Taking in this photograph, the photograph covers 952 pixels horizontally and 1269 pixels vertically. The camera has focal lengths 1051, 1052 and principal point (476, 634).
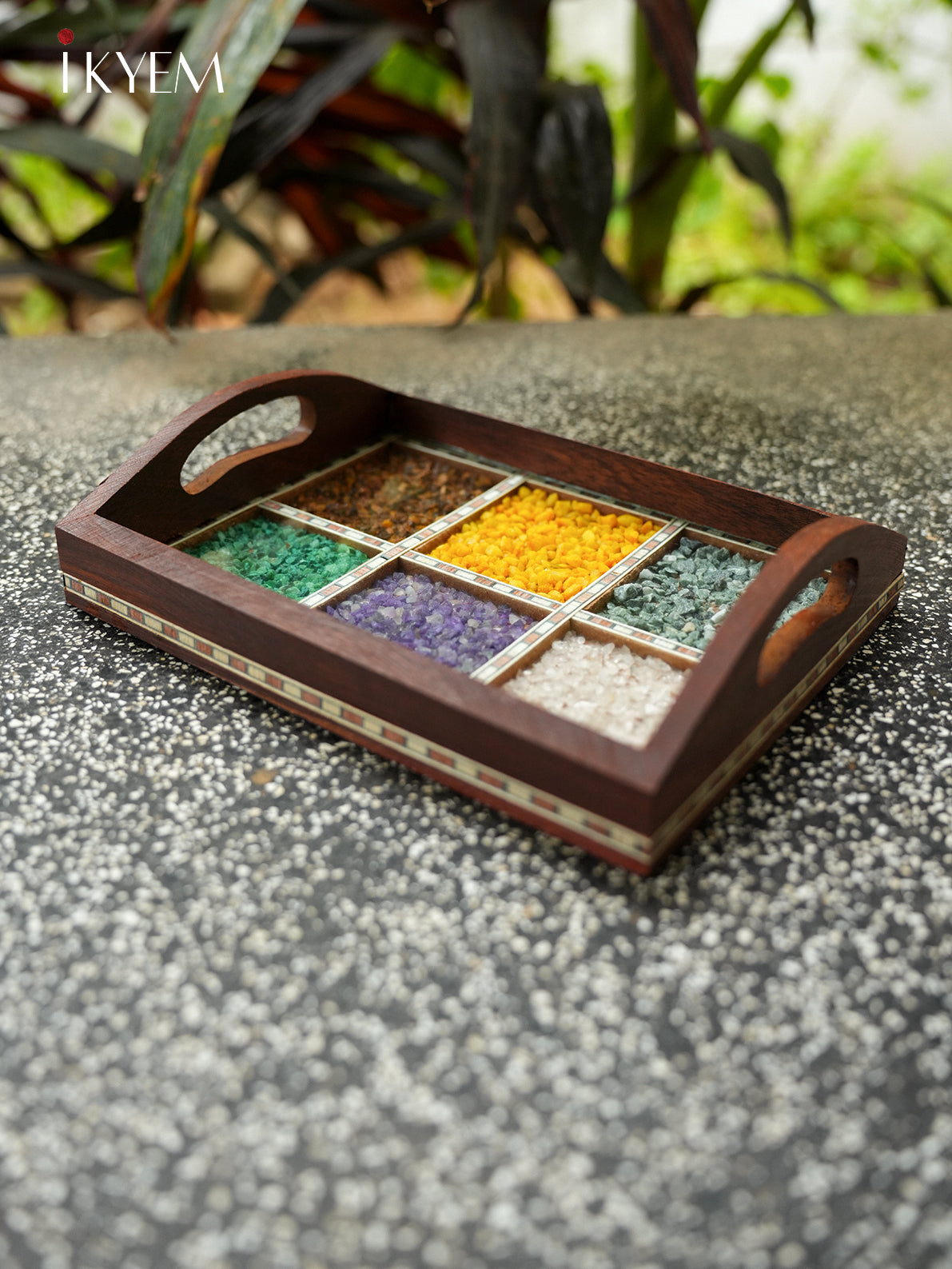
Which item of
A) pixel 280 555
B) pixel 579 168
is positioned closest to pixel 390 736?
pixel 280 555

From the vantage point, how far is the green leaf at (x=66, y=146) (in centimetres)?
128

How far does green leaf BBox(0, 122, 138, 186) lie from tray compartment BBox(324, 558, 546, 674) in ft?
2.76

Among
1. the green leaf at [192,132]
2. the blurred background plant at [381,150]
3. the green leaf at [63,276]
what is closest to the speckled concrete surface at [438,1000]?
the green leaf at [192,132]

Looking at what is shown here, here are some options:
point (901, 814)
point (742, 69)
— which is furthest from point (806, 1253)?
point (742, 69)

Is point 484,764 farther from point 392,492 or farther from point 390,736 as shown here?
point 392,492

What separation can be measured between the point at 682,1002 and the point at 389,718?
0.21 metres

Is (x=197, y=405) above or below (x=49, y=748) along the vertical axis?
above

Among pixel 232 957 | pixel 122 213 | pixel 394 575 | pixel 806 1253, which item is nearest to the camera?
pixel 806 1253

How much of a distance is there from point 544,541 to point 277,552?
7.6 inches

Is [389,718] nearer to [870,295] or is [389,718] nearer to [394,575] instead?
[394,575]

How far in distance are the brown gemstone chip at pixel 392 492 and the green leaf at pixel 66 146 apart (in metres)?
0.66

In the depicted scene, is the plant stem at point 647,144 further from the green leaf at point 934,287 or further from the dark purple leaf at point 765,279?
the green leaf at point 934,287

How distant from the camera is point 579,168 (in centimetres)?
121

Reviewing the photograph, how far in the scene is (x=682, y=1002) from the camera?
471 millimetres
